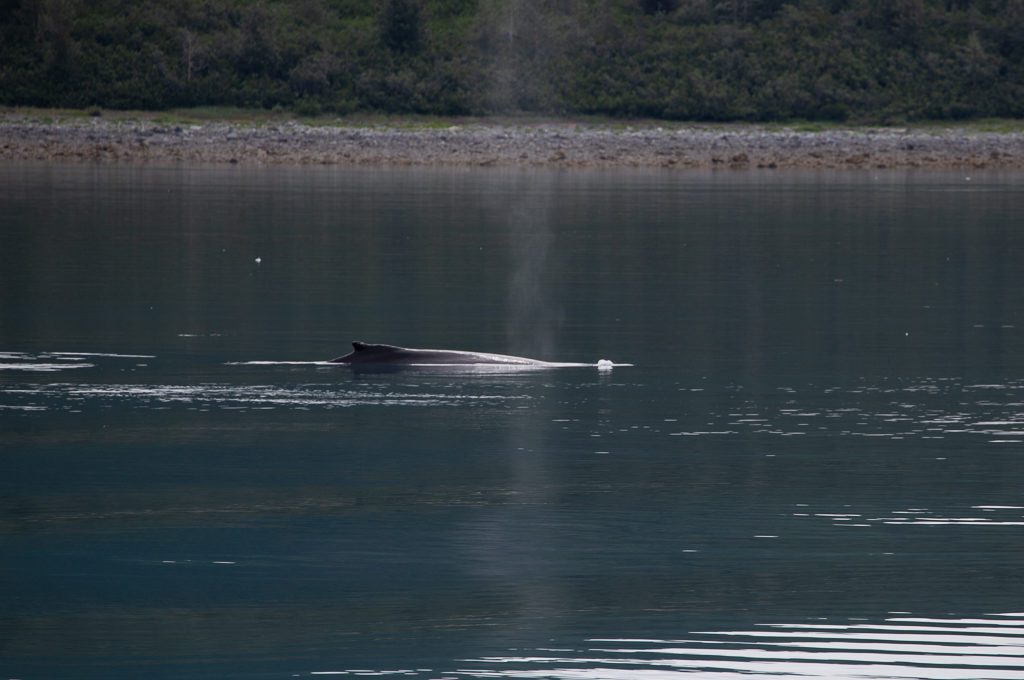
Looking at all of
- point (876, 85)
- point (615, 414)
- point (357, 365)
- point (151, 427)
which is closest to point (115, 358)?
point (357, 365)

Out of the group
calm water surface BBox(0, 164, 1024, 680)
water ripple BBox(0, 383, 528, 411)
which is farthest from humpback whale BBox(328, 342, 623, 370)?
water ripple BBox(0, 383, 528, 411)

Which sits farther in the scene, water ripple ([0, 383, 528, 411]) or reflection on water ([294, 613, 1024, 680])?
water ripple ([0, 383, 528, 411])

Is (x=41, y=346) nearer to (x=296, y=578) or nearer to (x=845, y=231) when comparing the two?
(x=296, y=578)

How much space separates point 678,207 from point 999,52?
233 ft

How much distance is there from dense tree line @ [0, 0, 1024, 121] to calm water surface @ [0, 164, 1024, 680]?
78.4m

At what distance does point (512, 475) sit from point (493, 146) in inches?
3185

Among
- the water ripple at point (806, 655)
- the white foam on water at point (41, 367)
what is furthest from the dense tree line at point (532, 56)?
the water ripple at point (806, 655)

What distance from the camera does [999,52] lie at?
123375 mm

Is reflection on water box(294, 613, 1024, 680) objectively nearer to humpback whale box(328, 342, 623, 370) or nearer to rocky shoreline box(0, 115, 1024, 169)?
humpback whale box(328, 342, 623, 370)

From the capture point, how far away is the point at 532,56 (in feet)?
418

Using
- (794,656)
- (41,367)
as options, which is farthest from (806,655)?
(41,367)

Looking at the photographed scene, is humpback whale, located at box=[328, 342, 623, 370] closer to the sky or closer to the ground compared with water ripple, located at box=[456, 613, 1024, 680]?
closer to the sky

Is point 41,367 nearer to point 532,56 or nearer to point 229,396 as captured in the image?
point 229,396

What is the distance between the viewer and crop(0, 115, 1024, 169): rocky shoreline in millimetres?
91750
